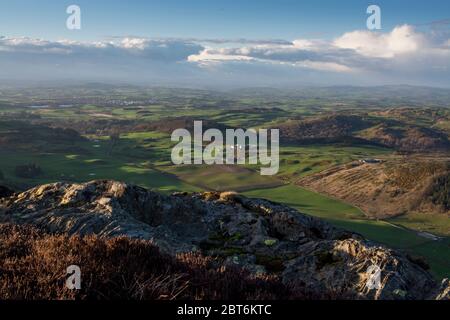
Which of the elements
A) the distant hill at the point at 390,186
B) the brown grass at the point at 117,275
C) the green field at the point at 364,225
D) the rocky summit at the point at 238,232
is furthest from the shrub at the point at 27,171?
the brown grass at the point at 117,275

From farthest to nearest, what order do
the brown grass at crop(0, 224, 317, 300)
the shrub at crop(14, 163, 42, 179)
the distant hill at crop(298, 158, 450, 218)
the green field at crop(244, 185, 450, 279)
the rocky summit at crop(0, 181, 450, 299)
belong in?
the distant hill at crop(298, 158, 450, 218)
the shrub at crop(14, 163, 42, 179)
the green field at crop(244, 185, 450, 279)
the rocky summit at crop(0, 181, 450, 299)
the brown grass at crop(0, 224, 317, 300)

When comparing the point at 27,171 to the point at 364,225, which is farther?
the point at 27,171

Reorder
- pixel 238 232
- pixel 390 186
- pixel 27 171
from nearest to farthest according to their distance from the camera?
pixel 238 232, pixel 27 171, pixel 390 186

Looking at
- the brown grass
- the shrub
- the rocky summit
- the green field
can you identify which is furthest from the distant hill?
the brown grass

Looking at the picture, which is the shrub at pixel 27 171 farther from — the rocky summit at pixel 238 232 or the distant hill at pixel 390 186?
the rocky summit at pixel 238 232

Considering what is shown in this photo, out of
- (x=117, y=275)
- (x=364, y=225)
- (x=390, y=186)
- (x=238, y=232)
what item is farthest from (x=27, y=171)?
(x=117, y=275)

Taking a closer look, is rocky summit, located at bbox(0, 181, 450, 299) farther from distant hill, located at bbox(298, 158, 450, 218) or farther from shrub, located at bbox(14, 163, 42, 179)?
shrub, located at bbox(14, 163, 42, 179)

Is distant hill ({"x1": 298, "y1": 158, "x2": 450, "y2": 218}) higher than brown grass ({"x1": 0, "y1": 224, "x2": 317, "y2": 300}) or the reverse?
the reverse

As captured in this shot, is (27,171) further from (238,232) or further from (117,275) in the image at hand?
(117,275)
